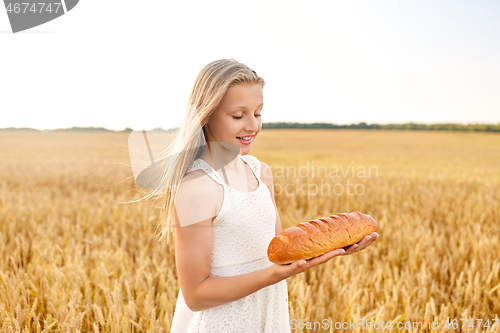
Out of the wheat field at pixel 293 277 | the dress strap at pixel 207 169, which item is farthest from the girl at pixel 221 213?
the wheat field at pixel 293 277

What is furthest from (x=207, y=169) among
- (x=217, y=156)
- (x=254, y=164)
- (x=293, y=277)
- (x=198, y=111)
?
(x=293, y=277)

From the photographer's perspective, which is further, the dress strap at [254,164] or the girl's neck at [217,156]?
the dress strap at [254,164]

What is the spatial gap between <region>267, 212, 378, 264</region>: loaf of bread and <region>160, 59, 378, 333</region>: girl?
0.17 ft

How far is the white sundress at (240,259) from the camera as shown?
4.10ft

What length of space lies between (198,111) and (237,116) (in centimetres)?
16

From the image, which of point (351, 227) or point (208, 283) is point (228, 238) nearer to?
point (208, 283)

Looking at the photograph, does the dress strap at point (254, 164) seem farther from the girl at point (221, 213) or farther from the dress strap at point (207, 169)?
the dress strap at point (207, 169)

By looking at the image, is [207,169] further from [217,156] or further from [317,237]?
[317,237]

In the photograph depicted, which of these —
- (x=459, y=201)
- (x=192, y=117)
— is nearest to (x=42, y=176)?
→ (x=192, y=117)

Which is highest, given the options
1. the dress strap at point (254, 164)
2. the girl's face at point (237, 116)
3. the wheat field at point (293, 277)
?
the girl's face at point (237, 116)

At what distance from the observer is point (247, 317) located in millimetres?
1353

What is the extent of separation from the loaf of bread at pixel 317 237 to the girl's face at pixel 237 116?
389 mm

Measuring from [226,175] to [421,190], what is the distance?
21.5 ft

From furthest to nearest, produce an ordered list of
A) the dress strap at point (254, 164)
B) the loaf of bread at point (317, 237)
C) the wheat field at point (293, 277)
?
the wheat field at point (293, 277)
the dress strap at point (254, 164)
the loaf of bread at point (317, 237)
